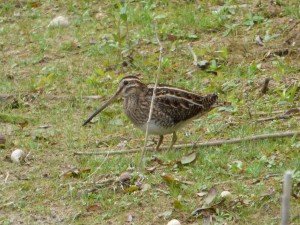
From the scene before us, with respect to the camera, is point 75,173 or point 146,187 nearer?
point 146,187

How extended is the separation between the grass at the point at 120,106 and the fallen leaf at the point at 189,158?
0.14 ft

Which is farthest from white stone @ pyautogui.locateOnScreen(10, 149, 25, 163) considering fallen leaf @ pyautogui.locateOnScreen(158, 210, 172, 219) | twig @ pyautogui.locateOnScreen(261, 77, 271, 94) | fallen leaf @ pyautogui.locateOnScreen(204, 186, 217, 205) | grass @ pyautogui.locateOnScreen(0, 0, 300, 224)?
twig @ pyautogui.locateOnScreen(261, 77, 271, 94)

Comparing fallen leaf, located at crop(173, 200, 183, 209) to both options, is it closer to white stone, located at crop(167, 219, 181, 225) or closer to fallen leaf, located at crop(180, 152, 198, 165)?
white stone, located at crop(167, 219, 181, 225)

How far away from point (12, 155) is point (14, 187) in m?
0.68

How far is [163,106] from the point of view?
747 centimetres

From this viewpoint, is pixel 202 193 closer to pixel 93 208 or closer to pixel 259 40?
pixel 93 208

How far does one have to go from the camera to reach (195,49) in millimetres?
9992

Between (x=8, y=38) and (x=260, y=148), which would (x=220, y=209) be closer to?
(x=260, y=148)

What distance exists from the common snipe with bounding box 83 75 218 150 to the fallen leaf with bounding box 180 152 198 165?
511 mm

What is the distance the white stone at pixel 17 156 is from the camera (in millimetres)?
7483

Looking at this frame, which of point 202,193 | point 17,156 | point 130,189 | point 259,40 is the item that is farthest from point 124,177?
point 259,40

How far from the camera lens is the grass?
6.36 m

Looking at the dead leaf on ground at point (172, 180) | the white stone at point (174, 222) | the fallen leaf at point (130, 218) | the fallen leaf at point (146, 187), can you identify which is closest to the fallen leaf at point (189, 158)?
the dead leaf on ground at point (172, 180)

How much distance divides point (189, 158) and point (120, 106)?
2.23 metres
